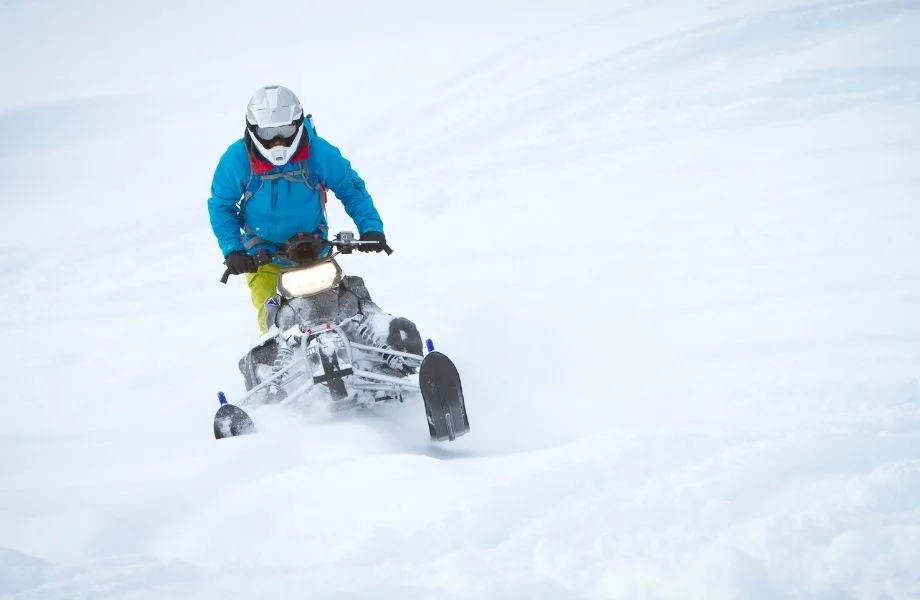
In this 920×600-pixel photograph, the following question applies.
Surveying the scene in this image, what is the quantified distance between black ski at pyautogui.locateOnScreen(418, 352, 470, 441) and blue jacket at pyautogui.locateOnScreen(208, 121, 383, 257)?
4.68ft

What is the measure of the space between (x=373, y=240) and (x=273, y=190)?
76cm

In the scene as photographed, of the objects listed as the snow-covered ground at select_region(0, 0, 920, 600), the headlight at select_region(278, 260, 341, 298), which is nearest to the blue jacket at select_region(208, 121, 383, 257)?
the headlight at select_region(278, 260, 341, 298)

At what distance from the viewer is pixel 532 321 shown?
6.59 metres

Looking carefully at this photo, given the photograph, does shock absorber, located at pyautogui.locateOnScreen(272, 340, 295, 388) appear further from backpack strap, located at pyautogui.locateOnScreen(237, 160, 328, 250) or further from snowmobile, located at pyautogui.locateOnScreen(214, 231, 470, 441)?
backpack strap, located at pyautogui.locateOnScreen(237, 160, 328, 250)

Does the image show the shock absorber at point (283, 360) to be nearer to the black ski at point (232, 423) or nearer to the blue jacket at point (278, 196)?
the black ski at point (232, 423)

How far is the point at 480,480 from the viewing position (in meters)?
3.75

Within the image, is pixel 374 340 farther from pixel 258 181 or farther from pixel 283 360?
pixel 258 181

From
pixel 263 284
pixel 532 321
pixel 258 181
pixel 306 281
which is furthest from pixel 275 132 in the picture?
pixel 532 321

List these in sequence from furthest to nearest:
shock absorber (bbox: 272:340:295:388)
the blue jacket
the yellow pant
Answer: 1. the yellow pant
2. the blue jacket
3. shock absorber (bbox: 272:340:295:388)

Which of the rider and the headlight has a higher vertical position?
the rider

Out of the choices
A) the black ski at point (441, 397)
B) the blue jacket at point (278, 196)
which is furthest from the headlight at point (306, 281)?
the black ski at point (441, 397)

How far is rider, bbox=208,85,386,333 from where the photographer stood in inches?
198

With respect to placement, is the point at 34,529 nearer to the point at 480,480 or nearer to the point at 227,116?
the point at 480,480

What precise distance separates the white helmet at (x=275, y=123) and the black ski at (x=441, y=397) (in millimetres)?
1651
